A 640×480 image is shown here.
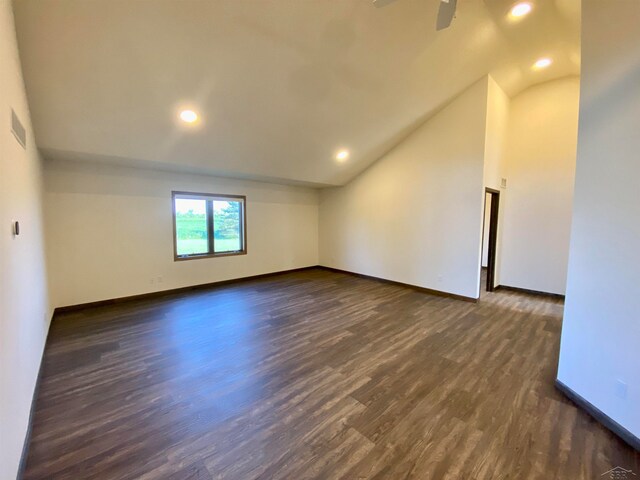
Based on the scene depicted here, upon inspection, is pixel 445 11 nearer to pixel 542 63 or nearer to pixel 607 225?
pixel 607 225

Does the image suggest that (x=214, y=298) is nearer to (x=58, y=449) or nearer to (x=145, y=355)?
(x=145, y=355)

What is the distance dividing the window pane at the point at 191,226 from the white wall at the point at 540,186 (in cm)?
595

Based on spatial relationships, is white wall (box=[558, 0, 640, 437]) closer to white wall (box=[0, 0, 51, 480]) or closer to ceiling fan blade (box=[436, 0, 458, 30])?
ceiling fan blade (box=[436, 0, 458, 30])

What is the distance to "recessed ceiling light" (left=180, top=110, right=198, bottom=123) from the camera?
3314 millimetres

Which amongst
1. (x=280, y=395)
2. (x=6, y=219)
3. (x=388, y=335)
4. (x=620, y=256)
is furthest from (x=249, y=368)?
(x=620, y=256)

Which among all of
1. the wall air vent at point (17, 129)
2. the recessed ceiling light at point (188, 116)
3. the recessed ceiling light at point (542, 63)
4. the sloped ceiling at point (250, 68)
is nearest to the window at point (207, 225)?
the sloped ceiling at point (250, 68)

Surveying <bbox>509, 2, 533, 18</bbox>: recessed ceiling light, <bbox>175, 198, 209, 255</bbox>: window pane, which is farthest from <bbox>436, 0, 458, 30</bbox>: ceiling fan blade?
<bbox>175, 198, 209, 255</bbox>: window pane

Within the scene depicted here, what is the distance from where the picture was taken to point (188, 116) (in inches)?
133

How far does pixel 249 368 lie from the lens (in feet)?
8.72

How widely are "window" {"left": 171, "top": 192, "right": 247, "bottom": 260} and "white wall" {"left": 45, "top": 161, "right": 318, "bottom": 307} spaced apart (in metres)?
0.13

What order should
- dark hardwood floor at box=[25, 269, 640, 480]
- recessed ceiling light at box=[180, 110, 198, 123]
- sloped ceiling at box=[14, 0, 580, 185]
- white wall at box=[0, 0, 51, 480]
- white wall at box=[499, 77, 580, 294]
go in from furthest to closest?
white wall at box=[499, 77, 580, 294] → recessed ceiling light at box=[180, 110, 198, 123] → sloped ceiling at box=[14, 0, 580, 185] → dark hardwood floor at box=[25, 269, 640, 480] → white wall at box=[0, 0, 51, 480]

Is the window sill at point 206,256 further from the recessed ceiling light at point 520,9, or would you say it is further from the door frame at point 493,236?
the recessed ceiling light at point 520,9

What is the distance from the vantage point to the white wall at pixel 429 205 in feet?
15.1

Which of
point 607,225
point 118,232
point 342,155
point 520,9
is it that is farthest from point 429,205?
point 118,232
